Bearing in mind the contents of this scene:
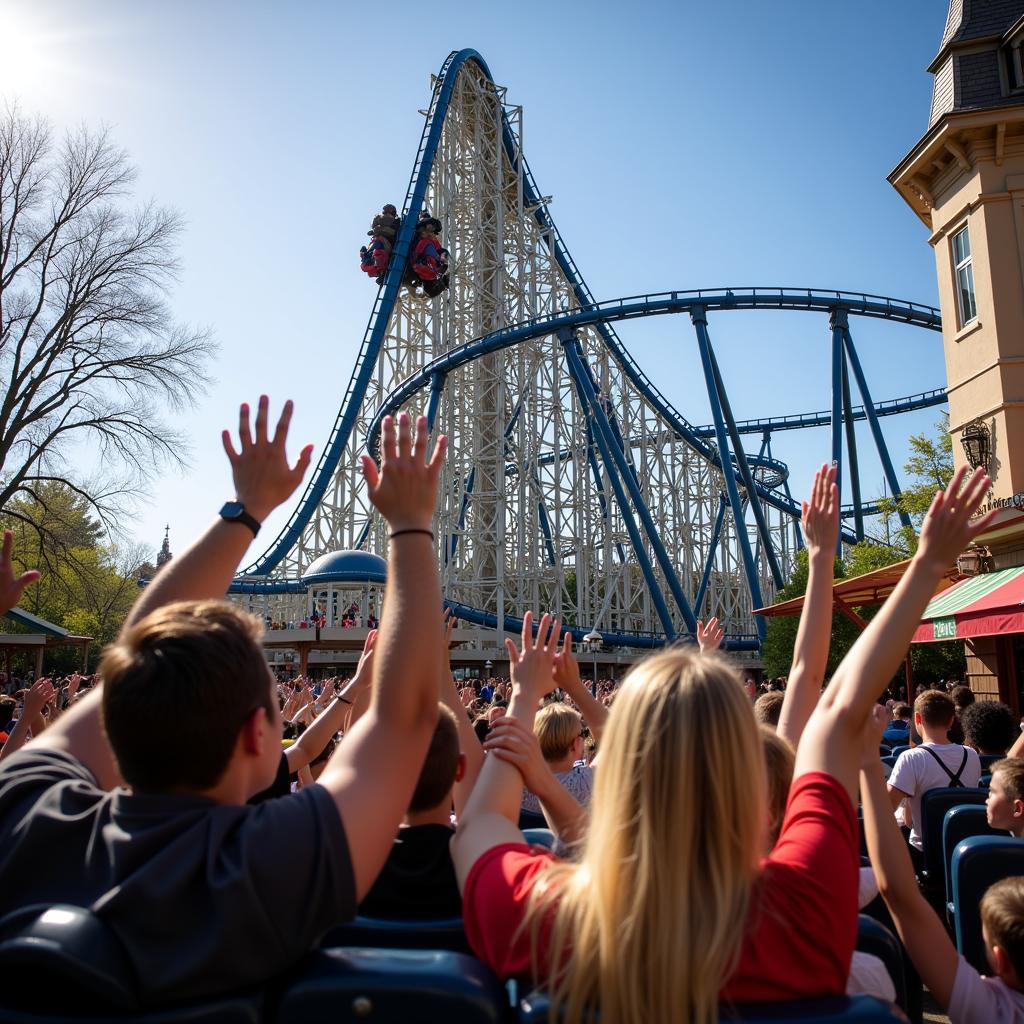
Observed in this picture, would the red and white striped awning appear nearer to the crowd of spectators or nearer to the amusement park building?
the amusement park building

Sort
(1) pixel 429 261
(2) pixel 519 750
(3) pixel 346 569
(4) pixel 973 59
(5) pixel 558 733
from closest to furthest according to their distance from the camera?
A: (2) pixel 519 750, (5) pixel 558 733, (4) pixel 973 59, (3) pixel 346 569, (1) pixel 429 261

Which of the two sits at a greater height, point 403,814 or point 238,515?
point 238,515

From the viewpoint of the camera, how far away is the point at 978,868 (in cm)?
212

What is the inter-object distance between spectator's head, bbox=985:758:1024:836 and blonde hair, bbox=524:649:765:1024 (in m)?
1.66

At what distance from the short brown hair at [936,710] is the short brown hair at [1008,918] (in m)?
2.11

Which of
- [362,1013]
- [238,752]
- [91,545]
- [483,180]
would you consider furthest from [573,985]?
[91,545]

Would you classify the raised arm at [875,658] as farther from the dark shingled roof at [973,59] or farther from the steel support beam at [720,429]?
the steel support beam at [720,429]

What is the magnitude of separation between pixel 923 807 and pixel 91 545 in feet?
110

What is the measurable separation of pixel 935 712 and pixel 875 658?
2557 millimetres

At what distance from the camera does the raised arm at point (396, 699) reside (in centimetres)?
111

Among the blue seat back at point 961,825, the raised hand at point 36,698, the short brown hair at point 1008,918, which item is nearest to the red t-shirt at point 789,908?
the short brown hair at point 1008,918

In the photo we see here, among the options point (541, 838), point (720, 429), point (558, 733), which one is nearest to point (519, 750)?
point (541, 838)

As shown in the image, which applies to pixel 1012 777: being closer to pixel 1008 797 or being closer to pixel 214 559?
pixel 1008 797

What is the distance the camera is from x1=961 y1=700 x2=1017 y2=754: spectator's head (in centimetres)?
389
